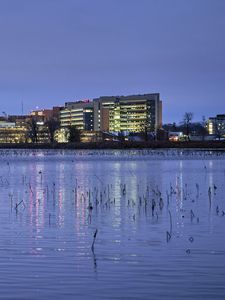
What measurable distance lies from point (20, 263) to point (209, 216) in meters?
11.9

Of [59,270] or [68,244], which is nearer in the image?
[59,270]

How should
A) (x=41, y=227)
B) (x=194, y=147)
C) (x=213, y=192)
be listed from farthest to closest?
(x=194, y=147) → (x=213, y=192) → (x=41, y=227)

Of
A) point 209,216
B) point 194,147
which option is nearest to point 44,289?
point 209,216

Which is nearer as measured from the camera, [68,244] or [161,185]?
[68,244]

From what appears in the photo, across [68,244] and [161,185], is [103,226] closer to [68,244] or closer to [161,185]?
[68,244]

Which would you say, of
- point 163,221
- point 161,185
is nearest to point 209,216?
point 163,221

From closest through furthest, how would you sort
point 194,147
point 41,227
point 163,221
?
point 41,227 < point 163,221 < point 194,147

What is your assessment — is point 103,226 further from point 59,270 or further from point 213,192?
point 213,192

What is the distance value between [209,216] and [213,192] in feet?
38.3

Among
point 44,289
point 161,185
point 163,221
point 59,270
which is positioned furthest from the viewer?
point 161,185

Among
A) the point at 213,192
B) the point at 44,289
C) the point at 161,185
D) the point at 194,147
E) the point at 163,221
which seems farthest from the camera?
the point at 194,147

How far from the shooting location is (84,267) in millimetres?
15930

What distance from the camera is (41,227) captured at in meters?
23.3

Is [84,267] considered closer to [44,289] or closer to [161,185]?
[44,289]
